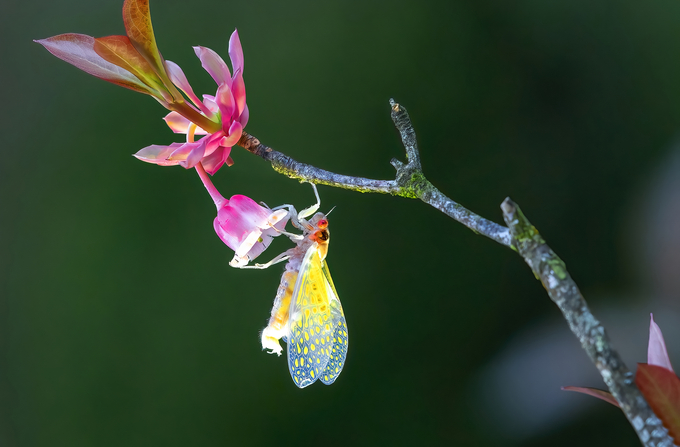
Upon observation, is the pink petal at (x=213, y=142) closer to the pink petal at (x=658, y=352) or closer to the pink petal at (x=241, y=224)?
the pink petal at (x=241, y=224)

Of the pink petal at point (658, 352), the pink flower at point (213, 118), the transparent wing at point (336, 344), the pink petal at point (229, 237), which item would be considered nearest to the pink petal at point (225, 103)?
the pink flower at point (213, 118)

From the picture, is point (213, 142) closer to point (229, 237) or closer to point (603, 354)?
point (229, 237)

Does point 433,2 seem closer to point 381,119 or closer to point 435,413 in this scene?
point 381,119

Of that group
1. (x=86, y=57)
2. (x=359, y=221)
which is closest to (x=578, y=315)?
(x=86, y=57)

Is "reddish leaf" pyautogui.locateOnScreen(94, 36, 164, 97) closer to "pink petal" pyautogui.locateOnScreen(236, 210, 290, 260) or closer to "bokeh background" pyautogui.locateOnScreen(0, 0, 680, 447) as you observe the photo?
"pink petal" pyautogui.locateOnScreen(236, 210, 290, 260)

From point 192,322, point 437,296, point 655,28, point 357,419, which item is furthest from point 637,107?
point 192,322

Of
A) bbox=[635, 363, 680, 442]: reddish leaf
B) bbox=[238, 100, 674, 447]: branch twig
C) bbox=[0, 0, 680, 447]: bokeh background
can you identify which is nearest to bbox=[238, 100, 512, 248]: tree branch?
bbox=[238, 100, 674, 447]: branch twig
